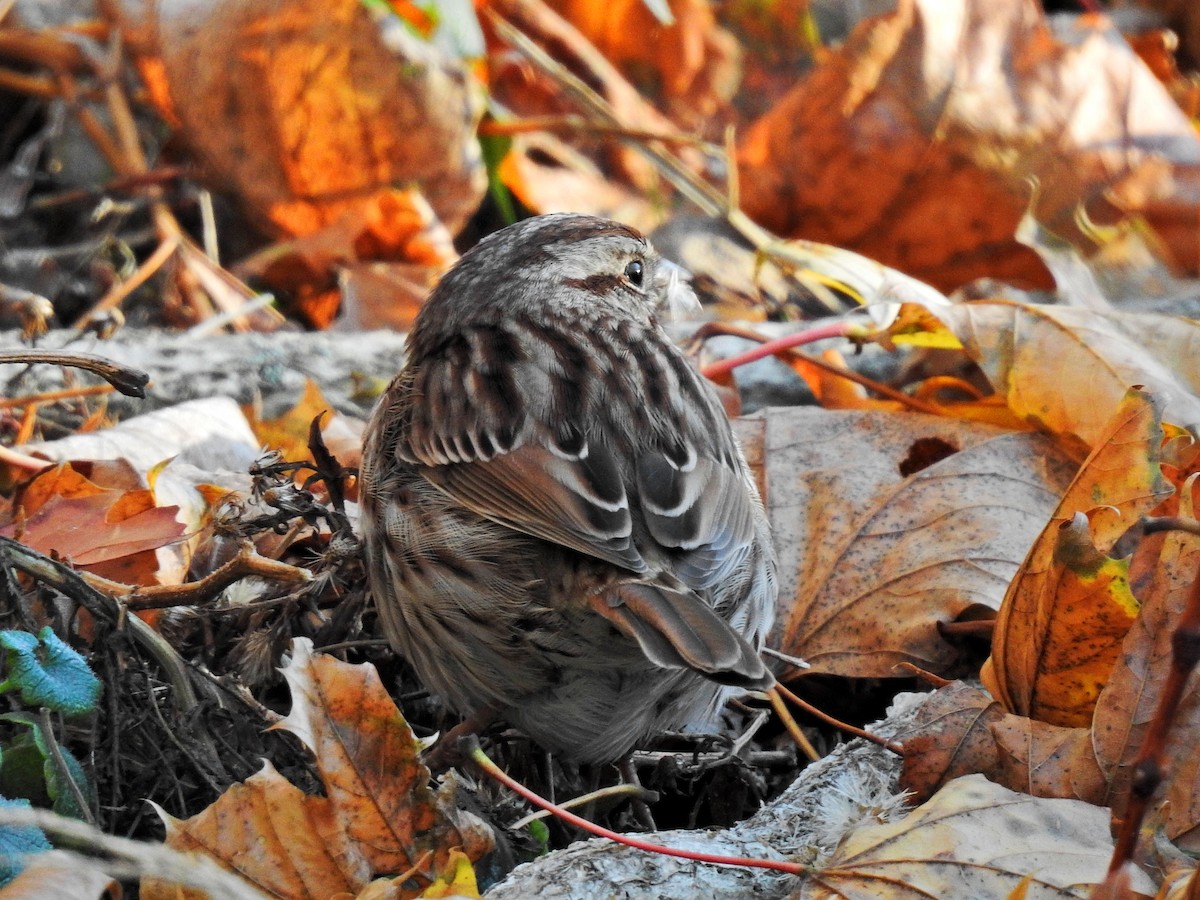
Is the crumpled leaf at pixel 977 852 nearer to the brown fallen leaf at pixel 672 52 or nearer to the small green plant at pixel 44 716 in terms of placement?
the small green plant at pixel 44 716

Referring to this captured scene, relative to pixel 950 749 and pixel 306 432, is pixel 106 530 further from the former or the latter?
pixel 950 749

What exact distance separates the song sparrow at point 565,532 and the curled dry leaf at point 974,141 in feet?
8.09

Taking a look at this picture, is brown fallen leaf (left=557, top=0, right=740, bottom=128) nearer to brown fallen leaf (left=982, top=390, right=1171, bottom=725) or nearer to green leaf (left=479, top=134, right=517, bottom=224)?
green leaf (left=479, top=134, right=517, bottom=224)

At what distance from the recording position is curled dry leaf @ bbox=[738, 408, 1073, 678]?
2.85 metres

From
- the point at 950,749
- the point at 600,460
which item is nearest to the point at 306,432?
the point at 600,460

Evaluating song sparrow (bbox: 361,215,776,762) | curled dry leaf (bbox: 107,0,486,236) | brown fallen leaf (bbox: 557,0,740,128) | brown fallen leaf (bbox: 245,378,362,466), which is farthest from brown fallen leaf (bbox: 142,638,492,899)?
brown fallen leaf (bbox: 557,0,740,128)

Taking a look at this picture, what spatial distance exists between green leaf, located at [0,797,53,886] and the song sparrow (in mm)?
774

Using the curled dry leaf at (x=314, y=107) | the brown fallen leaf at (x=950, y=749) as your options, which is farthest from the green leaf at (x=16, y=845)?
the curled dry leaf at (x=314, y=107)

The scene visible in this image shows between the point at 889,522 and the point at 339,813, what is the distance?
1392 millimetres

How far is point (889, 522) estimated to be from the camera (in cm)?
304

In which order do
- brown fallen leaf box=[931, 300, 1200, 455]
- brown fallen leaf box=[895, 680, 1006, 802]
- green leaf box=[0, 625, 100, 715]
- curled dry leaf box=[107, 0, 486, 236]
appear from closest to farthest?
1. green leaf box=[0, 625, 100, 715]
2. brown fallen leaf box=[895, 680, 1006, 802]
3. brown fallen leaf box=[931, 300, 1200, 455]
4. curled dry leaf box=[107, 0, 486, 236]

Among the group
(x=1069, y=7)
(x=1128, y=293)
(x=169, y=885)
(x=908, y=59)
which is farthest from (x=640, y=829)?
(x=1069, y=7)

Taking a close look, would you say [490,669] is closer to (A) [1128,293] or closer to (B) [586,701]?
(B) [586,701]

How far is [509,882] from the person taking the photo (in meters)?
2.08
